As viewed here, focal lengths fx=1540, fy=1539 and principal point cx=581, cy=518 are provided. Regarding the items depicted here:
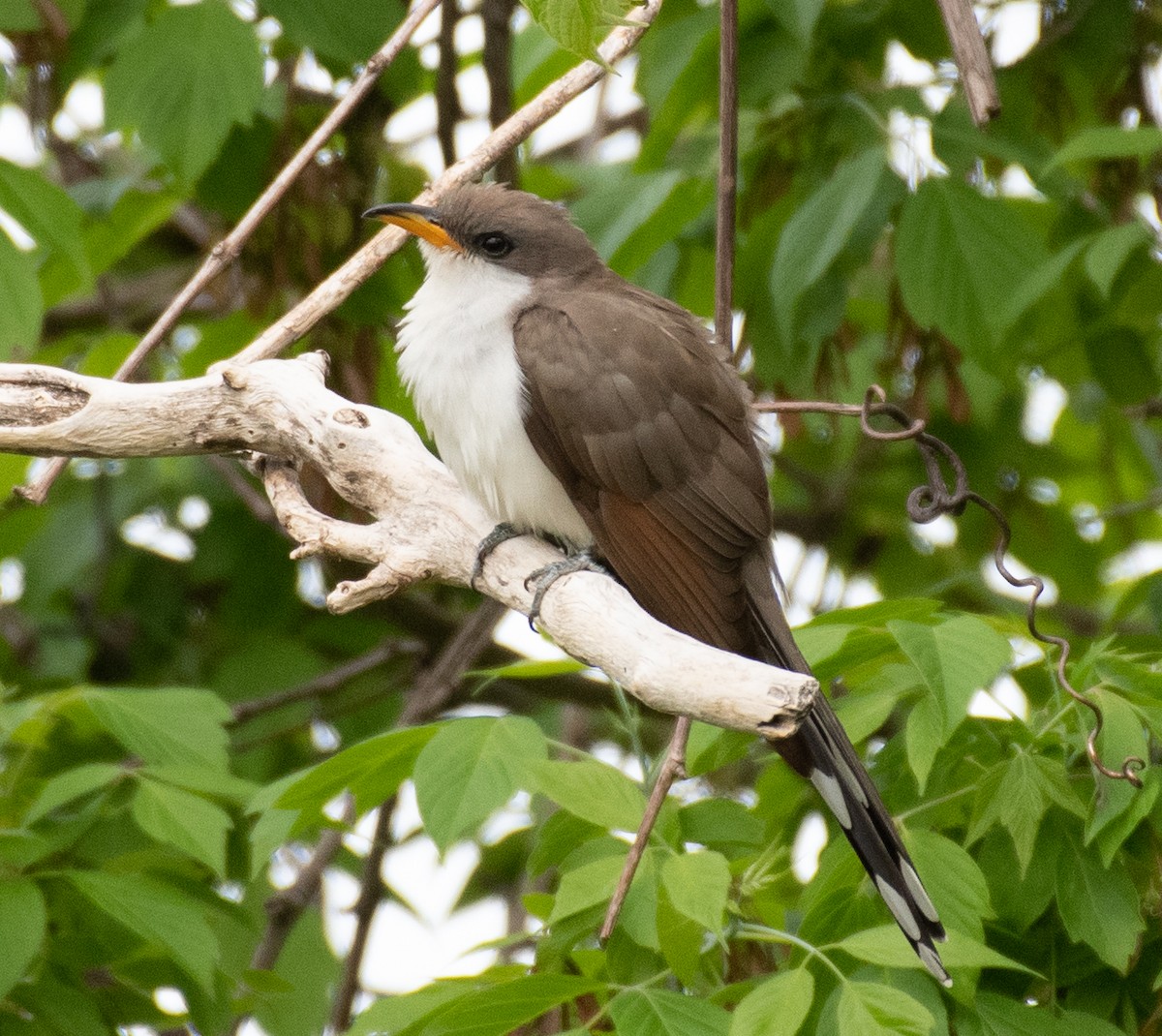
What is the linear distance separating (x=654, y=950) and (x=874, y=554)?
3419 mm

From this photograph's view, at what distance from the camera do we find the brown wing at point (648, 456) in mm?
3178

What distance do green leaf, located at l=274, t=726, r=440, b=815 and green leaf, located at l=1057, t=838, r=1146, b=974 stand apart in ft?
3.79

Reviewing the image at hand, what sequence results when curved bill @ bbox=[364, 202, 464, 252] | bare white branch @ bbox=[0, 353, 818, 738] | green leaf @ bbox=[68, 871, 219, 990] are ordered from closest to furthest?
1. bare white branch @ bbox=[0, 353, 818, 738]
2. green leaf @ bbox=[68, 871, 219, 990]
3. curved bill @ bbox=[364, 202, 464, 252]

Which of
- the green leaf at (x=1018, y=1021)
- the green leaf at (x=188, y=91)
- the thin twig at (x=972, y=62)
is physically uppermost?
the thin twig at (x=972, y=62)

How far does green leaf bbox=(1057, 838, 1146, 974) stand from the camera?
101 inches

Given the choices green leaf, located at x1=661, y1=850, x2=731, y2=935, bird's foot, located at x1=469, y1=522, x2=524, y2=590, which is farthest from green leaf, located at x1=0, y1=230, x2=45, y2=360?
green leaf, located at x1=661, y1=850, x2=731, y2=935

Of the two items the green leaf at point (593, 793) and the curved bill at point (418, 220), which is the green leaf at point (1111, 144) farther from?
the green leaf at point (593, 793)

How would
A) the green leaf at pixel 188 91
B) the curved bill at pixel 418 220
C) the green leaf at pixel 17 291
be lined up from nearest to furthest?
1. the green leaf at pixel 17 291
2. the curved bill at pixel 418 220
3. the green leaf at pixel 188 91

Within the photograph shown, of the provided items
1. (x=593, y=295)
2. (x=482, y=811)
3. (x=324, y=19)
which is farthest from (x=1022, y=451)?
(x=482, y=811)

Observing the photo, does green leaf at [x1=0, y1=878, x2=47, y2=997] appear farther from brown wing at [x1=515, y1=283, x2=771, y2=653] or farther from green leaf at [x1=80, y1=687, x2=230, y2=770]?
brown wing at [x1=515, y1=283, x2=771, y2=653]

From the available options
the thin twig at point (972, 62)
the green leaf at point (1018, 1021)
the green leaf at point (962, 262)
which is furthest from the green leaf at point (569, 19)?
the green leaf at point (962, 262)

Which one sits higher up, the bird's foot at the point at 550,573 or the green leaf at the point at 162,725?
the bird's foot at the point at 550,573

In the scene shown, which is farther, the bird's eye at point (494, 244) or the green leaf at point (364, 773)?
the bird's eye at point (494, 244)

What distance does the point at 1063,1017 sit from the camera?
265 centimetres
